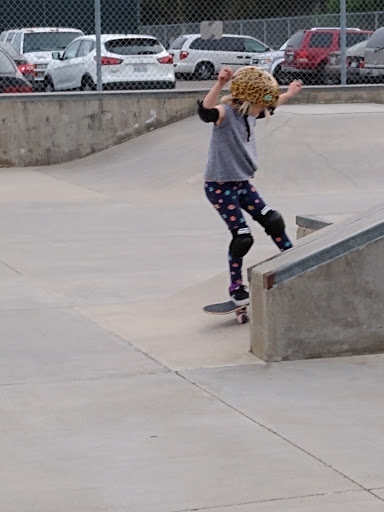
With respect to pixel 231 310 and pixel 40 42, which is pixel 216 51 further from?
pixel 231 310

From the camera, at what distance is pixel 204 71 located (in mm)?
27078

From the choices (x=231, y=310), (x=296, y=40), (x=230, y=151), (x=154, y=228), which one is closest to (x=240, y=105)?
(x=230, y=151)

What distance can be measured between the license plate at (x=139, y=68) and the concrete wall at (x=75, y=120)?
3148 mm

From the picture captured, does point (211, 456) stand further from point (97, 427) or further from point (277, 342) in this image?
point (277, 342)

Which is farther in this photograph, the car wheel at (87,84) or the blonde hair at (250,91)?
the car wheel at (87,84)

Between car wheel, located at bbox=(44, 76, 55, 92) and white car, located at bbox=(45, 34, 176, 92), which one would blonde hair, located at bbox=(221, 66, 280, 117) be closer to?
white car, located at bbox=(45, 34, 176, 92)

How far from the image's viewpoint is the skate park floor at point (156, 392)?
177 inches

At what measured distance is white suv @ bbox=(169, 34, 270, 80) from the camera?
28.9m

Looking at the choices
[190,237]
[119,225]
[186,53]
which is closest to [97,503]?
[190,237]

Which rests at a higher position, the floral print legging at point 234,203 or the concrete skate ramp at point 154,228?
the floral print legging at point 234,203

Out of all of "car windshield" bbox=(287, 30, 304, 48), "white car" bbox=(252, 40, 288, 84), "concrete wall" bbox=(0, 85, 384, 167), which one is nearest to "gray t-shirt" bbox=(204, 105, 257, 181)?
"concrete wall" bbox=(0, 85, 384, 167)

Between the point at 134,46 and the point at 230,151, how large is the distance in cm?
1510

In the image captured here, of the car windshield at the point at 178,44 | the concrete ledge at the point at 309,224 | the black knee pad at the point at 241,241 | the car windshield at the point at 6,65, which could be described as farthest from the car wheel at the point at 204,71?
the black knee pad at the point at 241,241

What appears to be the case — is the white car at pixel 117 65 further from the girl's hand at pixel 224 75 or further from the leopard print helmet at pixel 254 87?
the girl's hand at pixel 224 75
